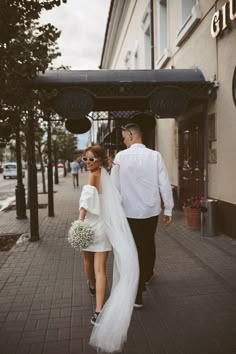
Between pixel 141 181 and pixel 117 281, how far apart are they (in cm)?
108

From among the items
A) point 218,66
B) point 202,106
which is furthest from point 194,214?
point 218,66

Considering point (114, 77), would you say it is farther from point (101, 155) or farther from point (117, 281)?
point (117, 281)

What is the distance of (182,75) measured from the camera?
858 centimetres

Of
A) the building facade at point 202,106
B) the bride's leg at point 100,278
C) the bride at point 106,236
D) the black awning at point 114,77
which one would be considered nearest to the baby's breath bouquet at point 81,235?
the bride at point 106,236

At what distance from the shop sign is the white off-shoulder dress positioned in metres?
4.74

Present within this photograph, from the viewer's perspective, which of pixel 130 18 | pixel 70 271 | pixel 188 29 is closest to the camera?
pixel 70 271

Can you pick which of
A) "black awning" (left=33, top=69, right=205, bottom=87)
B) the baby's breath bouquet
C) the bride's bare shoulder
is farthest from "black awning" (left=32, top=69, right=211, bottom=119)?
the baby's breath bouquet

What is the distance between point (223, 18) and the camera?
7148mm

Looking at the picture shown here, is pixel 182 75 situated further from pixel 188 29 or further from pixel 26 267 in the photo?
pixel 26 267

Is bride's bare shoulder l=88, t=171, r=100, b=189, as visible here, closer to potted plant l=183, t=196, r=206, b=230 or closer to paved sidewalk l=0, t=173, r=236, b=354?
paved sidewalk l=0, t=173, r=236, b=354

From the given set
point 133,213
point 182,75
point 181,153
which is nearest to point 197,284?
point 133,213

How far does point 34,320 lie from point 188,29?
25.5 ft

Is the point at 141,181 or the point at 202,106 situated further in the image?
the point at 202,106

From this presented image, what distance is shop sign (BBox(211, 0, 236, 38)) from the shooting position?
6762 millimetres
